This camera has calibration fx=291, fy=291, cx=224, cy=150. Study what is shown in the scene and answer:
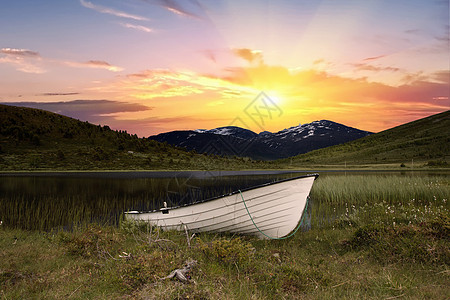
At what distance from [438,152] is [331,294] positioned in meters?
104

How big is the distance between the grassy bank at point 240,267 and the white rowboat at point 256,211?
0.60 m

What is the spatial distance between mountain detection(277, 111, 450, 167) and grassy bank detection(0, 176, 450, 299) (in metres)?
75.7

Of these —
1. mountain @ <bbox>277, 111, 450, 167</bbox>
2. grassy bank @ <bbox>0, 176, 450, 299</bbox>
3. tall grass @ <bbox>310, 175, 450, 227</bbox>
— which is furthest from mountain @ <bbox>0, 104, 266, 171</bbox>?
mountain @ <bbox>277, 111, 450, 167</bbox>

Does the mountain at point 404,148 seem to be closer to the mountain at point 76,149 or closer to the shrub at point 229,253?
the mountain at point 76,149

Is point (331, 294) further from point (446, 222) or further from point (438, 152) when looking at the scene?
point (438, 152)

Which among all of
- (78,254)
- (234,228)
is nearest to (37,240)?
(78,254)

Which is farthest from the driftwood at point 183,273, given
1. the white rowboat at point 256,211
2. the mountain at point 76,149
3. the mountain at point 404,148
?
the mountain at point 404,148

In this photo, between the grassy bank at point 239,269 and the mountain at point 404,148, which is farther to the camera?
the mountain at point 404,148

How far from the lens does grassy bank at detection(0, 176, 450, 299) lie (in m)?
5.86

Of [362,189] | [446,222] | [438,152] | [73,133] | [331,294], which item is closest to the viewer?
[331,294]

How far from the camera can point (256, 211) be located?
9.77 m

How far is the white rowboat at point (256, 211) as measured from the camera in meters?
9.34

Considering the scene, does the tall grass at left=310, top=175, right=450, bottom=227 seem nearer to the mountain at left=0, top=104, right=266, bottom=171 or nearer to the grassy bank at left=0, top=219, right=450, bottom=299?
the grassy bank at left=0, top=219, right=450, bottom=299

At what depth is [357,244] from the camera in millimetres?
9258
